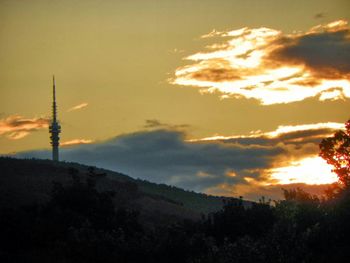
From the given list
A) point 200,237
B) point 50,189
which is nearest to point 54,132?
point 50,189

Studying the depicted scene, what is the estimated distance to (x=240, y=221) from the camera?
64.6 metres

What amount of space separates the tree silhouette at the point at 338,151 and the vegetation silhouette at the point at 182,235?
57.4 feet

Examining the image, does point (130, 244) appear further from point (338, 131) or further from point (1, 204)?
point (338, 131)

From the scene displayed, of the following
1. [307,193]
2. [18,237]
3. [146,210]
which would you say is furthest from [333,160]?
[18,237]

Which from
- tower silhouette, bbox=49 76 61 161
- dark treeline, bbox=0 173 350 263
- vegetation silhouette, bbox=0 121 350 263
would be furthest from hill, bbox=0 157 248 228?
tower silhouette, bbox=49 76 61 161

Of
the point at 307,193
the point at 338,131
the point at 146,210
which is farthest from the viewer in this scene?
the point at 146,210

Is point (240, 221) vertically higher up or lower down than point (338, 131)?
lower down

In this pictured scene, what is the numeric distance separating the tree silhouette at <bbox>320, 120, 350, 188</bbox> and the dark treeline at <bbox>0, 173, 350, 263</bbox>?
19.4 meters

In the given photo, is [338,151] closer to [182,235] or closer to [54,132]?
[182,235]

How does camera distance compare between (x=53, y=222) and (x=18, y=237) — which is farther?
(x=53, y=222)

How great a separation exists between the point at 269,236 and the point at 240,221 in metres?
9.59

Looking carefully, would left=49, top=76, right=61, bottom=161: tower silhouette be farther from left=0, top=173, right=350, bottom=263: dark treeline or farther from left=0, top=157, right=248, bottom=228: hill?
left=0, top=173, right=350, bottom=263: dark treeline

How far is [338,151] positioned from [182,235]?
116 feet

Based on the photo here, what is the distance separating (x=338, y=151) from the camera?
87.2 m
